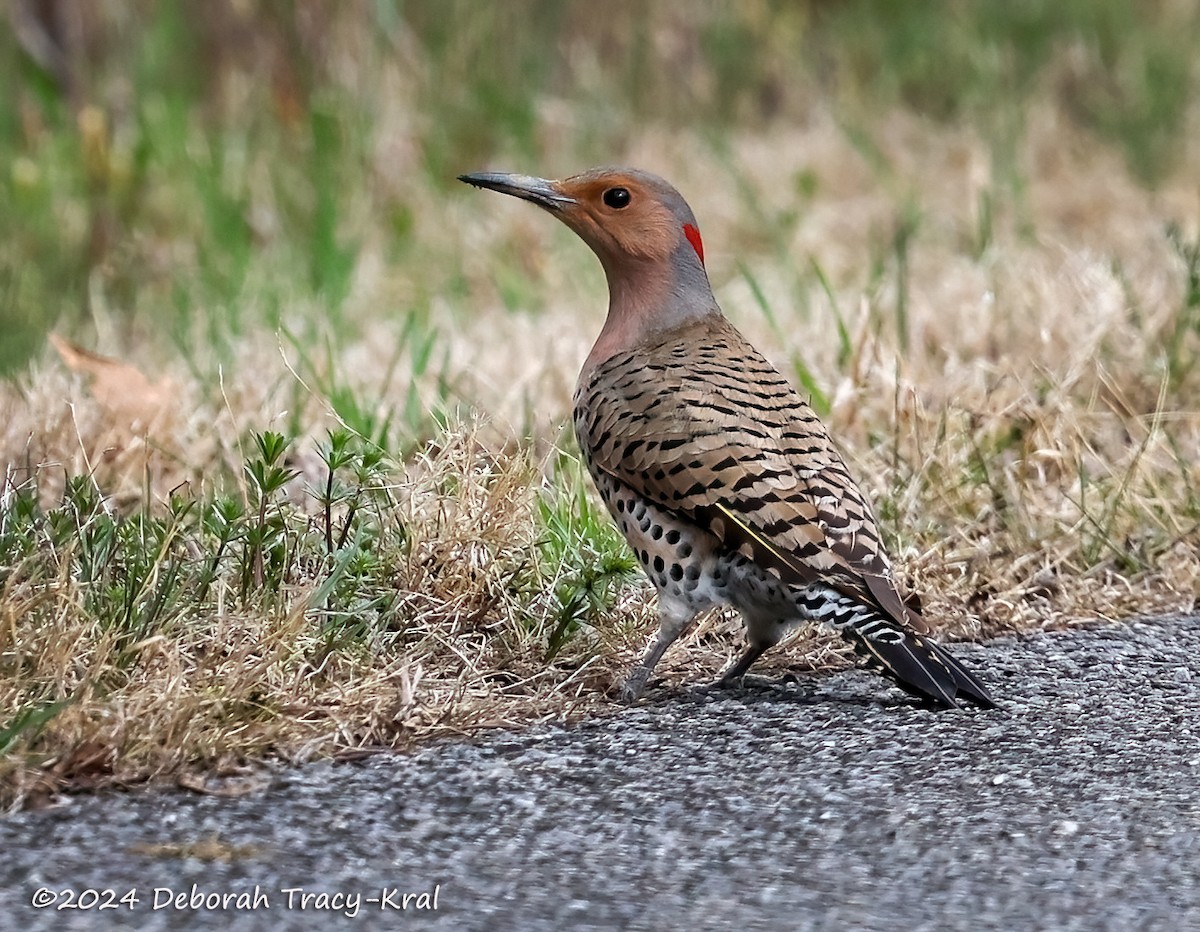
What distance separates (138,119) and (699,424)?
5.07 metres

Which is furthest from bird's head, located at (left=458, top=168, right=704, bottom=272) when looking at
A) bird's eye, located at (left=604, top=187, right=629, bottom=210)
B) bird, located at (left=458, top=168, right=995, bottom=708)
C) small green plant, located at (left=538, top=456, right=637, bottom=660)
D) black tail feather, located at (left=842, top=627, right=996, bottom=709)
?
black tail feather, located at (left=842, top=627, right=996, bottom=709)

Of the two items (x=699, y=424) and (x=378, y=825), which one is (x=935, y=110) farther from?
(x=378, y=825)

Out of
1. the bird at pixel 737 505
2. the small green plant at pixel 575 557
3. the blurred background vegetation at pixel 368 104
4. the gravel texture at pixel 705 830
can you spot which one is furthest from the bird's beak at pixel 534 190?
the blurred background vegetation at pixel 368 104

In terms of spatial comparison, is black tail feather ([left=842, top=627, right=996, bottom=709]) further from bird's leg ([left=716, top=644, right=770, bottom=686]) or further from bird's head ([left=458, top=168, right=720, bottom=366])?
bird's head ([left=458, top=168, right=720, bottom=366])

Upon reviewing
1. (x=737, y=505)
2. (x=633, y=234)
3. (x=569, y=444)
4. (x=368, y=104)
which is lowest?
(x=569, y=444)

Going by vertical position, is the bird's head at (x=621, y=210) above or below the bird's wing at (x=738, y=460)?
above

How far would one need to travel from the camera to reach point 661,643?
12.1 ft

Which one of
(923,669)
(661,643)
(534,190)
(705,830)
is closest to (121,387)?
(534,190)

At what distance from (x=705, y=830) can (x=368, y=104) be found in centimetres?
644

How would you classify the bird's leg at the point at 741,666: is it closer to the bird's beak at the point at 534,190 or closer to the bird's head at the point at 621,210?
the bird's head at the point at 621,210

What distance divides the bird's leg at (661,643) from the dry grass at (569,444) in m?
0.07

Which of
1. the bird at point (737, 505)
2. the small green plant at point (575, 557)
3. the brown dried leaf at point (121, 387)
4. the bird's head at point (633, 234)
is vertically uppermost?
the bird's head at point (633, 234)

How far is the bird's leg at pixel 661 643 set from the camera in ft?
11.9

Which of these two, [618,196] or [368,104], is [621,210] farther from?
[368,104]
